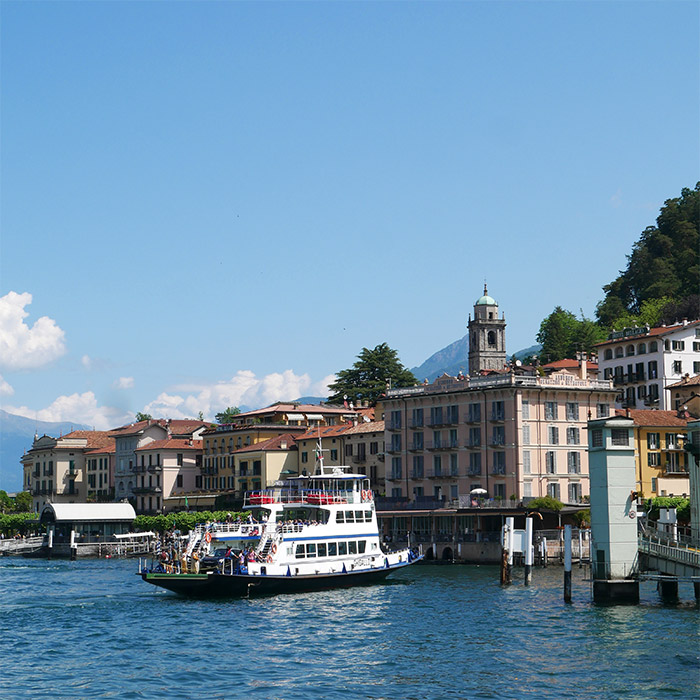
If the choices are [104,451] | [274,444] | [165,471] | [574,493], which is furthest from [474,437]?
[104,451]

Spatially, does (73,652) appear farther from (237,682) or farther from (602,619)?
(602,619)

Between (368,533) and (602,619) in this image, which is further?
(368,533)

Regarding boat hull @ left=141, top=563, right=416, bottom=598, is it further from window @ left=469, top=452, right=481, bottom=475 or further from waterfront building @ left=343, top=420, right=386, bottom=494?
waterfront building @ left=343, top=420, right=386, bottom=494

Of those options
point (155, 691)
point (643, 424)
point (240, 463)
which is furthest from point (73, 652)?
point (240, 463)

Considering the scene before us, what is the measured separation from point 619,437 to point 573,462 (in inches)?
1904

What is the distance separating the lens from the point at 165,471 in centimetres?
14362

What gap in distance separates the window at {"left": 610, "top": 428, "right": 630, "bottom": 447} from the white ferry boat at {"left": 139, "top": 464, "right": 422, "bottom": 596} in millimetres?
21769

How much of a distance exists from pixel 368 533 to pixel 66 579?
2588 centimetres

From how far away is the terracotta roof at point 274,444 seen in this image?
128500 millimetres

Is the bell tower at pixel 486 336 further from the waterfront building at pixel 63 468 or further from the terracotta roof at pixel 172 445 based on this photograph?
the waterfront building at pixel 63 468

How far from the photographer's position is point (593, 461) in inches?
2069

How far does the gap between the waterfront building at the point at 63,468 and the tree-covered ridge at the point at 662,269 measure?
228 feet

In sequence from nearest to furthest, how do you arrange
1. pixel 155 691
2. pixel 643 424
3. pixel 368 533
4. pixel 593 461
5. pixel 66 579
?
pixel 155 691 → pixel 593 461 → pixel 368 533 → pixel 66 579 → pixel 643 424

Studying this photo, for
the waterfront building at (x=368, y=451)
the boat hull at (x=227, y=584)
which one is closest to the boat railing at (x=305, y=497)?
the boat hull at (x=227, y=584)
